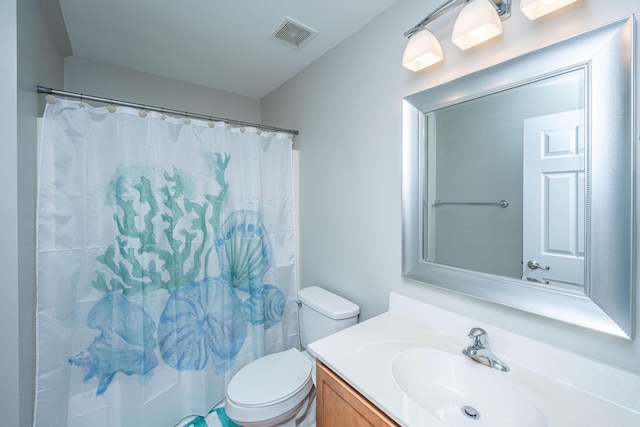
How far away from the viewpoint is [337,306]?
1.54 m

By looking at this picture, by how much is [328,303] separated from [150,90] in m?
2.12

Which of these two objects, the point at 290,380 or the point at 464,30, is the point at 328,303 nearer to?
the point at 290,380

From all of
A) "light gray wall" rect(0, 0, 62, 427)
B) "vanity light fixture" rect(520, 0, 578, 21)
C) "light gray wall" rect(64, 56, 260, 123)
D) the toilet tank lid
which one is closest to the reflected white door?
"vanity light fixture" rect(520, 0, 578, 21)

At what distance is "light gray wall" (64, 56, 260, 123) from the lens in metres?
1.86

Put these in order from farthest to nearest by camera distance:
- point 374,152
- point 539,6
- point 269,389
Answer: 1. point 374,152
2. point 269,389
3. point 539,6

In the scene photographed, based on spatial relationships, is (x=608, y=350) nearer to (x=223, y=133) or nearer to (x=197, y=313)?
(x=197, y=313)

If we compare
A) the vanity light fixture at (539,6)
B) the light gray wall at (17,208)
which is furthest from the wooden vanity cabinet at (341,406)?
the vanity light fixture at (539,6)

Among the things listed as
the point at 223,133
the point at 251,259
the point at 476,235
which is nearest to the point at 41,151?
the point at 223,133

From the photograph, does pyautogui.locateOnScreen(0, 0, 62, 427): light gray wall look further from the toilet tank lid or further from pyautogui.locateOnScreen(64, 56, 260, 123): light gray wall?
the toilet tank lid

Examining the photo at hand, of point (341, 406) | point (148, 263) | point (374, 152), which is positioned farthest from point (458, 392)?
point (148, 263)

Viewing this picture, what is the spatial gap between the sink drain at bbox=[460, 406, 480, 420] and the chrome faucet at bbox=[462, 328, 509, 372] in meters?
0.15

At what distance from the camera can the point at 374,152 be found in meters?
1.45

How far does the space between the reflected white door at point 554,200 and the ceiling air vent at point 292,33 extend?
1269 millimetres

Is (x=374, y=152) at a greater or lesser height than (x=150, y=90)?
lesser
